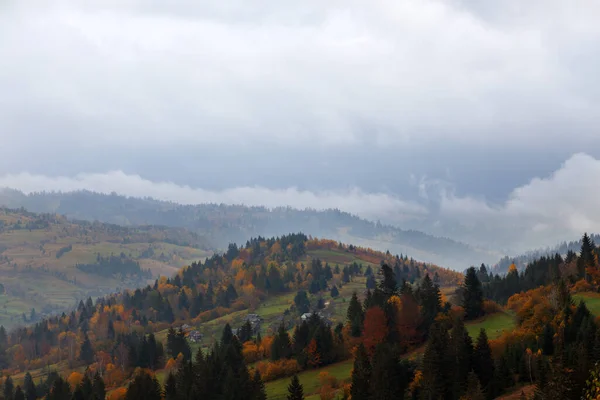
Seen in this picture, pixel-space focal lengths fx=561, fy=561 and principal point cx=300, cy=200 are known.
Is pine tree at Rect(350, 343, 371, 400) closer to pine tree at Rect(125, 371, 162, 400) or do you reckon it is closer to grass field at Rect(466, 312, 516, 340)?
grass field at Rect(466, 312, 516, 340)

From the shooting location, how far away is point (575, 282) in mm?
152125

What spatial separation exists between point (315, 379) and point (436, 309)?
37743 mm

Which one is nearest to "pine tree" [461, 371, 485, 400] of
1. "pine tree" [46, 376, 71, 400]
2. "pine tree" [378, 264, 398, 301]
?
"pine tree" [378, 264, 398, 301]

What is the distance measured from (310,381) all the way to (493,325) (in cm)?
4749

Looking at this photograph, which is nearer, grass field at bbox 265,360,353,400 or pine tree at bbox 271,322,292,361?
grass field at bbox 265,360,353,400

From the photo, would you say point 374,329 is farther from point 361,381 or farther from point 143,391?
point 143,391

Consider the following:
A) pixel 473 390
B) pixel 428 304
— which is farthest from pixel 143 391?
pixel 428 304

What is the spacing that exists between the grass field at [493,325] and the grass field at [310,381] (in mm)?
32443

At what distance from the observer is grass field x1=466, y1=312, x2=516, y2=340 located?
131 meters

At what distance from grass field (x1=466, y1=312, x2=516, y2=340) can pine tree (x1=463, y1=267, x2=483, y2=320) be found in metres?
2.83

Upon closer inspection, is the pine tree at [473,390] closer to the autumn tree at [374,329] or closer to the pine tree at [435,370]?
the pine tree at [435,370]

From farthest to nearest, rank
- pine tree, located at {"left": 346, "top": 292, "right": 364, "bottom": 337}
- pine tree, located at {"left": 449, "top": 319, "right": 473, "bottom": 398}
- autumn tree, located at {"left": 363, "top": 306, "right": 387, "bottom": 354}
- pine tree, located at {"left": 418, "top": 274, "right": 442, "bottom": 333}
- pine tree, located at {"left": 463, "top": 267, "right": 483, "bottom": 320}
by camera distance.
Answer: pine tree, located at {"left": 346, "top": 292, "right": 364, "bottom": 337} → pine tree, located at {"left": 463, "top": 267, "right": 483, "bottom": 320} → pine tree, located at {"left": 418, "top": 274, "right": 442, "bottom": 333} → autumn tree, located at {"left": 363, "top": 306, "right": 387, "bottom": 354} → pine tree, located at {"left": 449, "top": 319, "right": 473, "bottom": 398}

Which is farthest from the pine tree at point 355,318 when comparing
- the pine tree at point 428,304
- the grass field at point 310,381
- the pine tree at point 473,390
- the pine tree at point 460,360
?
the pine tree at point 473,390

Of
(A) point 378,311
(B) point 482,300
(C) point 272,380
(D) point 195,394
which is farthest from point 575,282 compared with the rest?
(D) point 195,394
